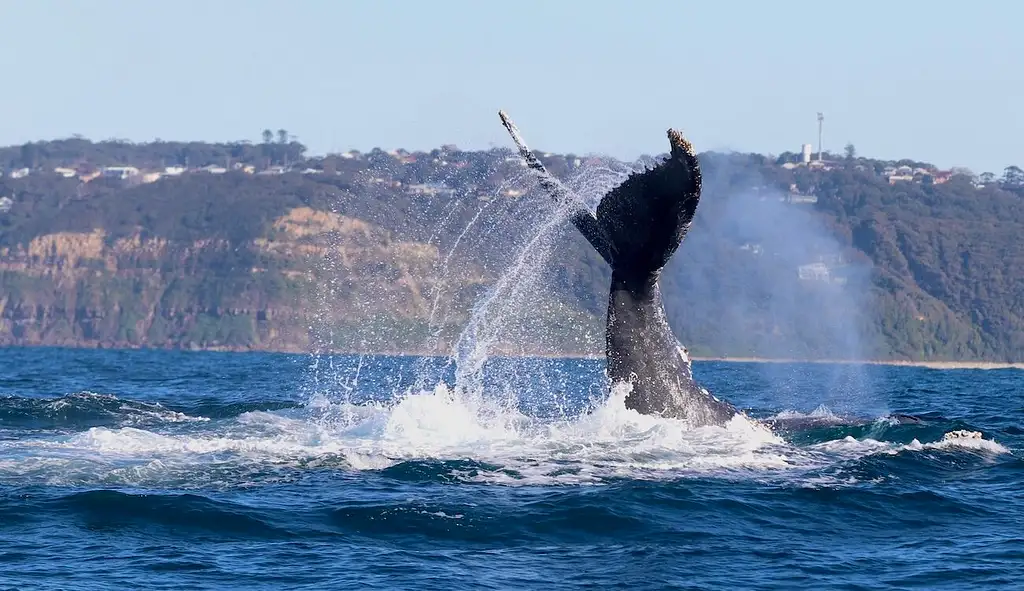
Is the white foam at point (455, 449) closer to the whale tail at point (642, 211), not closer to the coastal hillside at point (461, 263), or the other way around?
the whale tail at point (642, 211)

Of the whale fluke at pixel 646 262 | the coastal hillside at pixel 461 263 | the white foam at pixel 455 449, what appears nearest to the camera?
the whale fluke at pixel 646 262

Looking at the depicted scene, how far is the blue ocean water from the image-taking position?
1151 cm

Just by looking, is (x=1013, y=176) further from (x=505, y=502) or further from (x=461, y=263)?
(x=505, y=502)

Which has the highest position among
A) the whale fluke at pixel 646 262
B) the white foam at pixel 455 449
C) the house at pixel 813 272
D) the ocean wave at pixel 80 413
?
the house at pixel 813 272

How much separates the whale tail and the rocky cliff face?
87246 mm

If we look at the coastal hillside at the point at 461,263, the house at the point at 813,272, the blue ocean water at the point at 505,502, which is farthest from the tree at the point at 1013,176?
the blue ocean water at the point at 505,502

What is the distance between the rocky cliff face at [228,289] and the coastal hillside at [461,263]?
232 mm

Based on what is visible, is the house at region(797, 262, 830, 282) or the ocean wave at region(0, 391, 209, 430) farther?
the house at region(797, 262, 830, 282)

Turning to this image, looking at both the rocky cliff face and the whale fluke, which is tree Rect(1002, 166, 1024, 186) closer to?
the rocky cliff face

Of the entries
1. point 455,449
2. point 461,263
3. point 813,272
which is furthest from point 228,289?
point 455,449

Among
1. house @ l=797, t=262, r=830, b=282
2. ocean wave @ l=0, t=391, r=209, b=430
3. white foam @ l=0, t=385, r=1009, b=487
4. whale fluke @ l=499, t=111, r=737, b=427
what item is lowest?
ocean wave @ l=0, t=391, r=209, b=430

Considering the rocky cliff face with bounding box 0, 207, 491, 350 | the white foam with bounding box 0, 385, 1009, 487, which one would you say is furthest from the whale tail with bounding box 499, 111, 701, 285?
the rocky cliff face with bounding box 0, 207, 491, 350

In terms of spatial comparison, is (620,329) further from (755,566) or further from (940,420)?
(940,420)

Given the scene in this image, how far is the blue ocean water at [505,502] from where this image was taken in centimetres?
1151
